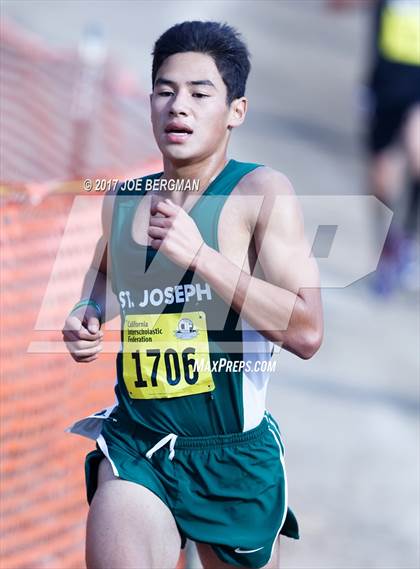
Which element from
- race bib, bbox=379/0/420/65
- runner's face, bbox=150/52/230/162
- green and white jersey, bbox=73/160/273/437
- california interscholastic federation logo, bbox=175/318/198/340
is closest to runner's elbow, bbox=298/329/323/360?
green and white jersey, bbox=73/160/273/437

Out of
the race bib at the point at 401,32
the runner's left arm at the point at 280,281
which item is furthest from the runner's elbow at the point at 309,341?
the race bib at the point at 401,32

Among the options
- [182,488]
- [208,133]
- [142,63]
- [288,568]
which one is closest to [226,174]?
[208,133]

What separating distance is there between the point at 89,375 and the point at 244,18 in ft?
47.3

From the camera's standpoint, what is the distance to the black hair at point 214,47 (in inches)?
122

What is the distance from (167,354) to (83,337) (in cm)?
22

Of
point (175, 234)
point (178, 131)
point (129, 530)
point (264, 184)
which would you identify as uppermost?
point (178, 131)

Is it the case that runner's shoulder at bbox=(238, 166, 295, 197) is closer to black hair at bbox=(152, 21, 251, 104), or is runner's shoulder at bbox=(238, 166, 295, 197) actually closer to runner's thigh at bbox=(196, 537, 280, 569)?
black hair at bbox=(152, 21, 251, 104)

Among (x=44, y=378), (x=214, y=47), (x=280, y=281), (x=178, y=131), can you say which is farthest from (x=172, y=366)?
(x=44, y=378)

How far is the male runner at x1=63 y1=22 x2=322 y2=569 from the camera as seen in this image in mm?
3080

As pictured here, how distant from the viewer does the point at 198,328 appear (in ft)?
10.5

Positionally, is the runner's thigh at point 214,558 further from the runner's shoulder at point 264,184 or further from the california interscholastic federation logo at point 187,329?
the runner's shoulder at point 264,184

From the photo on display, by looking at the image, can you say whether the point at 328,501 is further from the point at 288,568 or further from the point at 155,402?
the point at 155,402

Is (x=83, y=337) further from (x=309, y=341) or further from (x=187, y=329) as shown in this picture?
(x=309, y=341)

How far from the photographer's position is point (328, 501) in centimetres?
587
